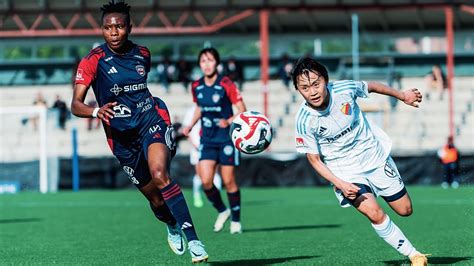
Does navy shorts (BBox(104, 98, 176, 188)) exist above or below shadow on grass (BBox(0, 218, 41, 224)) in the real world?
above

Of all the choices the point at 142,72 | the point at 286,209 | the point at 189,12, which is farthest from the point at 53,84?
the point at 142,72

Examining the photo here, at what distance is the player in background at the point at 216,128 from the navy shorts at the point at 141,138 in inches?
152

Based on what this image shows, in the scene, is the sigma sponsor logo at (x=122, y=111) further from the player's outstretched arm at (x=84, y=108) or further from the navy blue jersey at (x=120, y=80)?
the player's outstretched arm at (x=84, y=108)

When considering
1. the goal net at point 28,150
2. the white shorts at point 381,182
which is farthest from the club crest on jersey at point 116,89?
the goal net at point 28,150

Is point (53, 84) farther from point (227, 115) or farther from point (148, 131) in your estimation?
point (148, 131)

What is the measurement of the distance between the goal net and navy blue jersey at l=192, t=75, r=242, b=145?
46.5ft

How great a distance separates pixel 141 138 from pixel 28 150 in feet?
62.3

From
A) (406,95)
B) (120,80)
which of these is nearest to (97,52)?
(120,80)

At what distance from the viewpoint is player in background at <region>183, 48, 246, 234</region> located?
1258cm

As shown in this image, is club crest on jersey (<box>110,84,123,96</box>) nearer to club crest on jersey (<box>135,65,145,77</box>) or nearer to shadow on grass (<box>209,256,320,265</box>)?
club crest on jersey (<box>135,65,145,77</box>)

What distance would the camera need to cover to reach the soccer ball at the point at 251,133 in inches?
358

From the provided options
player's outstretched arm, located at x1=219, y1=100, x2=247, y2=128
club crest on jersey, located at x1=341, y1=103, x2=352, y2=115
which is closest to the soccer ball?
club crest on jersey, located at x1=341, y1=103, x2=352, y2=115

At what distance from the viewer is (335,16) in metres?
38.6

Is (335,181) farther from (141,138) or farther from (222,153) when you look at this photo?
(222,153)
